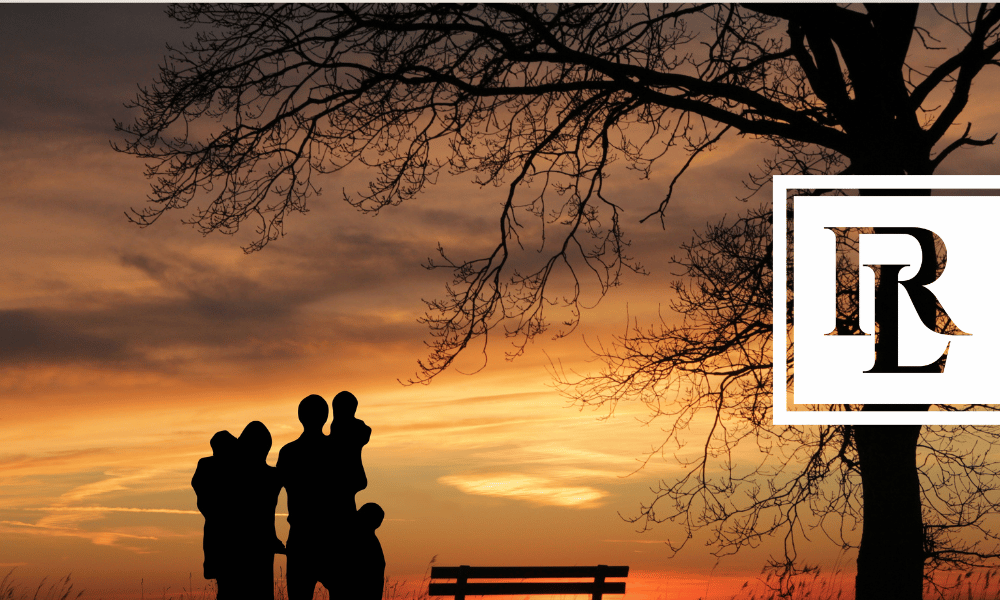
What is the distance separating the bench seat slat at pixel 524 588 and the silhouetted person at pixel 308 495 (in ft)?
13.8

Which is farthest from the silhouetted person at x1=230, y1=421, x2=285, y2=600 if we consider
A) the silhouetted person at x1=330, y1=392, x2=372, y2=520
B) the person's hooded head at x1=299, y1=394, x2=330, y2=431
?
the silhouetted person at x1=330, y1=392, x2=372, y2=520

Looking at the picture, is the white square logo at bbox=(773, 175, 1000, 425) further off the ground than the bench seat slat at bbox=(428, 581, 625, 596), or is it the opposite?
the white square logo at bbox=(773, 175, 1000, 425)

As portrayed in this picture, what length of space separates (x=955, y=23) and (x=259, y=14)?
754cm

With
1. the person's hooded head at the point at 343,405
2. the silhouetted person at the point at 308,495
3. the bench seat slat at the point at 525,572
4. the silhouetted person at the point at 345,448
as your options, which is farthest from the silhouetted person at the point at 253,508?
the bench seat slat at the point at 525,572

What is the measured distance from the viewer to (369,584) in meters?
6.03

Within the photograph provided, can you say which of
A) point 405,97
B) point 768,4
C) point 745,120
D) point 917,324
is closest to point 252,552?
point 405,97

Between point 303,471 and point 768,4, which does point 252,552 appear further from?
point 768,4

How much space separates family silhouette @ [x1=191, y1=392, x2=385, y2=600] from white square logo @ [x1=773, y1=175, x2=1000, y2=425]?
193 inches

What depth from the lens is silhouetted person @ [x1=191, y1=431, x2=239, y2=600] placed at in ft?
20.3

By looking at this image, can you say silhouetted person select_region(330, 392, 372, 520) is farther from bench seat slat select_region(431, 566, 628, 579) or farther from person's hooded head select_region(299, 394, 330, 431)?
bench seat slat select_region(431, 566, 628, 579)

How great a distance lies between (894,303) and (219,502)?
6983 millimetres

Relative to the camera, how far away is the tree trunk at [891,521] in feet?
28.1

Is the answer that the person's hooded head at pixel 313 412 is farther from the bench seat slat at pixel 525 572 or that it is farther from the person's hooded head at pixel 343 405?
the bench seat slat at pixel 525 572

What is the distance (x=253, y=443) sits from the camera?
244 inches
